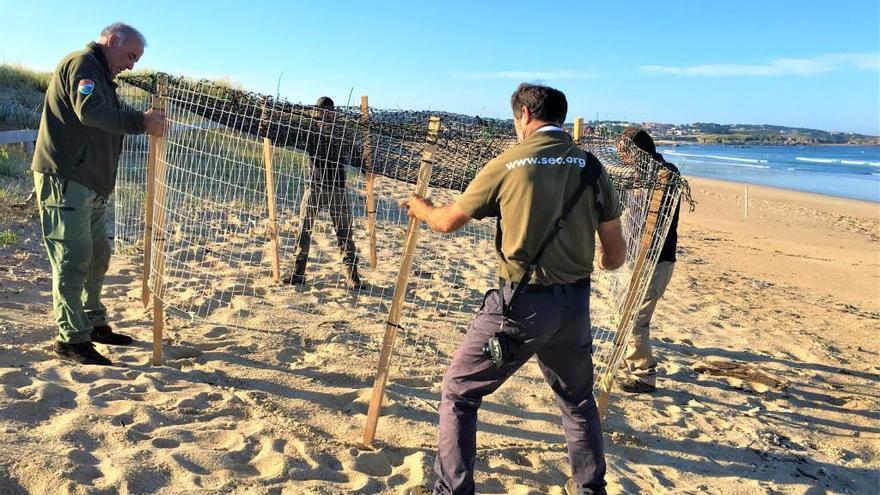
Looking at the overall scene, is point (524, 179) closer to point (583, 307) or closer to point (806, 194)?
point (583, 307)

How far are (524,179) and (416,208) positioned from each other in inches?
23.0

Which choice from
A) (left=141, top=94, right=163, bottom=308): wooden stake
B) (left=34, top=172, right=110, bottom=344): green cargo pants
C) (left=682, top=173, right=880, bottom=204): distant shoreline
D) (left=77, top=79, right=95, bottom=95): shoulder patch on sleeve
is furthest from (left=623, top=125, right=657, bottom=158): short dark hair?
(left=682, top=173, right=880, bottom=204): distant shoreline

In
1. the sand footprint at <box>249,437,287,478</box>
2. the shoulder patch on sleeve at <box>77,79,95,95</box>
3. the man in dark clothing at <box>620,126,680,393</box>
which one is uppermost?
the shoulder patch on sleeve at <box>77,79,95,95</box>

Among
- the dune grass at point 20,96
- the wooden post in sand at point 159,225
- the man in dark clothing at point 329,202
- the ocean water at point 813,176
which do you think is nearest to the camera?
the wooden post in sand at point 159,225

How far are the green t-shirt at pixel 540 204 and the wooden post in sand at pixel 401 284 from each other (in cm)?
65

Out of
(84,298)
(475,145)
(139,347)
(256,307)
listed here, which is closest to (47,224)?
(84,298)

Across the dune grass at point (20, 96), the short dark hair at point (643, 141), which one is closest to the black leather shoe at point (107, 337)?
the short dark hair at point (643, 141)

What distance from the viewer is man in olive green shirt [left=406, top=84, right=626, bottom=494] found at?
253 centimetres

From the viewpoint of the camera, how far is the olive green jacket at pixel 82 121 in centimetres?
361

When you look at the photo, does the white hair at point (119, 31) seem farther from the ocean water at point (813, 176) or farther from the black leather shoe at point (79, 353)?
the ocean water at point (813, 176)

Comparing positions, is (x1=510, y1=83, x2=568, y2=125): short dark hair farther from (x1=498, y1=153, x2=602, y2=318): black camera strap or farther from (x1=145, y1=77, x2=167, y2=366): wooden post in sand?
(x1=145, y1=77, x2=167, y2=366): wooden post in sand

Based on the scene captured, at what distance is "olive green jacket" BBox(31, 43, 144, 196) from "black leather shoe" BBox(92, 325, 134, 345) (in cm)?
101

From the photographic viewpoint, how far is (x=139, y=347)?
4402 millimetres

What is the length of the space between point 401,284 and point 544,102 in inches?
49.0
